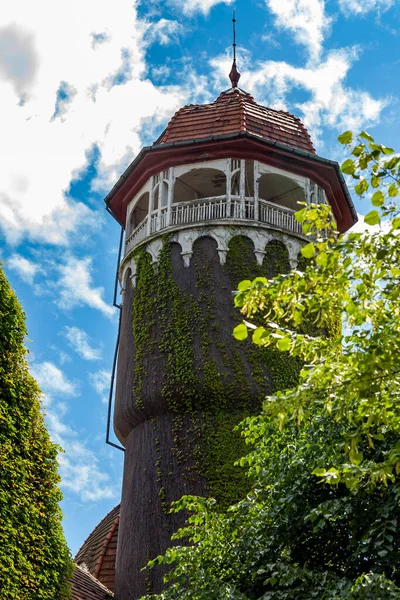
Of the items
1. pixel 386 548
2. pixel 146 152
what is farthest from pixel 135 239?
pixel 386 548

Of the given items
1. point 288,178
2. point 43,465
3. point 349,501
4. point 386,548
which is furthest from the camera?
point 288,178

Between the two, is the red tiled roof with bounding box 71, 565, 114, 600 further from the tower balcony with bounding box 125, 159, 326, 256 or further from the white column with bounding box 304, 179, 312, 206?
the white column with bounding box 304, 179, 312, 206

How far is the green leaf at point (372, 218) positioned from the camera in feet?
→ 19.1

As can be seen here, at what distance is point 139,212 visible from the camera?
20281mm

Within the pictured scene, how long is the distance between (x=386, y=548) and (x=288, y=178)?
11456mm

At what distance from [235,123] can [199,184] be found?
73.1 inches

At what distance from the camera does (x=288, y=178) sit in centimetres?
1817

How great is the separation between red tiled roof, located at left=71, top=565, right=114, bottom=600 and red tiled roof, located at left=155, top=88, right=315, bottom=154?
973 centimetres

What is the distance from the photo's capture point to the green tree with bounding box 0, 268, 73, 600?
1164cm

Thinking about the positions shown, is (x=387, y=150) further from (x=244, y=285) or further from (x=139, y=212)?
(x=139, y=212)

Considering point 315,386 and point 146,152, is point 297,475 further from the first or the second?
point 146,152

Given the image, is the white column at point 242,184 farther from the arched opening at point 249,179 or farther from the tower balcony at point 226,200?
the arched opening at point 249,179

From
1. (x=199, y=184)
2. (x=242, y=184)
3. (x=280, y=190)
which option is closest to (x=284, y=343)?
(x=242, y=184)

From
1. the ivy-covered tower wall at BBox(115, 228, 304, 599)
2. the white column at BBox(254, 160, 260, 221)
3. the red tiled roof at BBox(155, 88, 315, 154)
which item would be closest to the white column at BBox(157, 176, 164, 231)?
the ivy-covered tower wall at BBox(115, 228, 304, 599)
